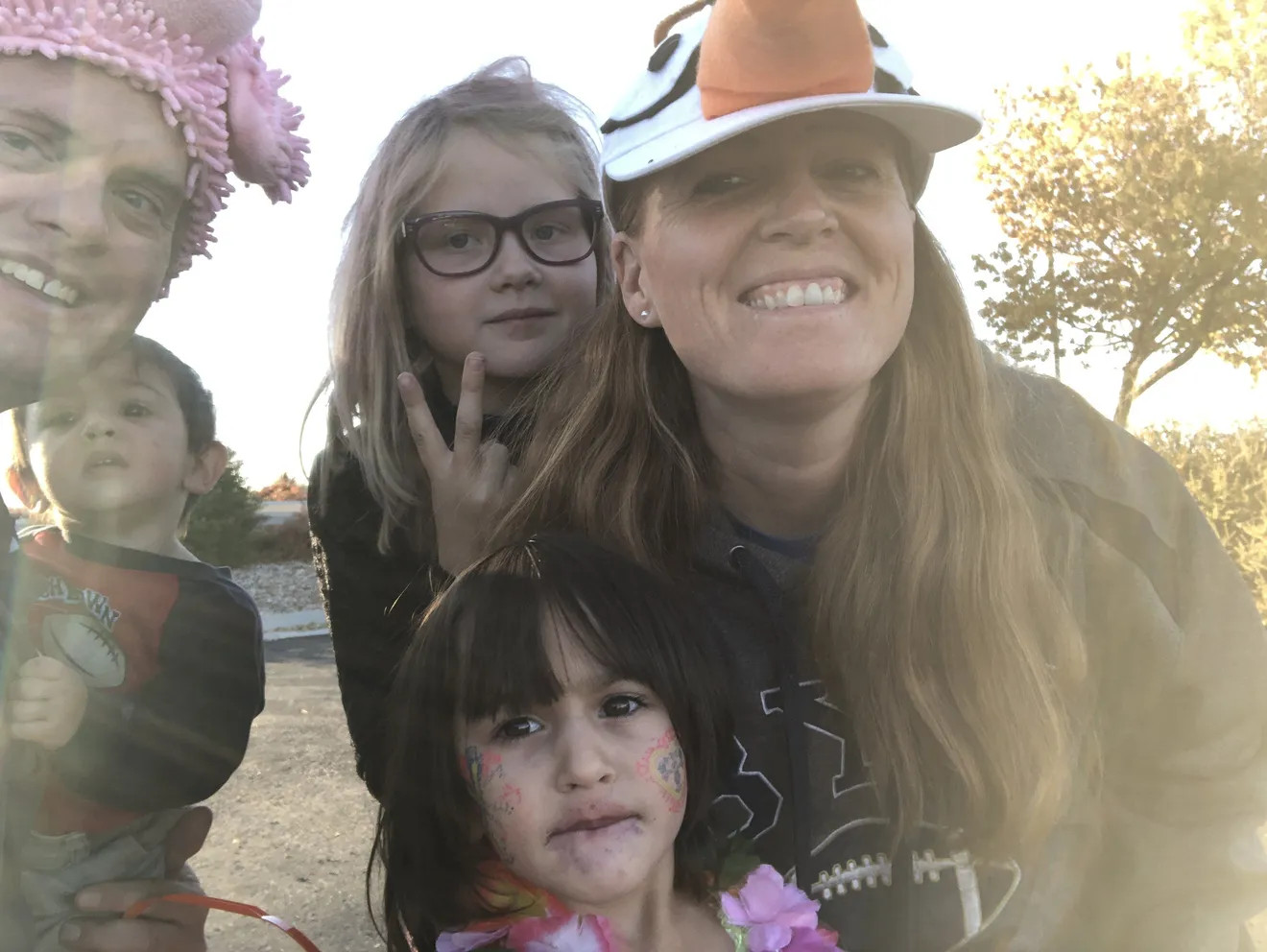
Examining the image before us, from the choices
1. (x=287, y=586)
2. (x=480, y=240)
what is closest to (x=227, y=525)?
(x=480, y=240)

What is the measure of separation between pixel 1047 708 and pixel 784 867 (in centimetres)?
50

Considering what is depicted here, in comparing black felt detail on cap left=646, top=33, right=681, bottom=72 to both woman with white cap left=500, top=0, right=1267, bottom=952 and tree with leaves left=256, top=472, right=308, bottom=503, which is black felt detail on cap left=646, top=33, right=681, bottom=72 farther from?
tree with leaves left=256, top=472, right=308, bottom=503

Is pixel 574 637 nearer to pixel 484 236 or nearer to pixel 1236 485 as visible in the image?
pixel 484 236

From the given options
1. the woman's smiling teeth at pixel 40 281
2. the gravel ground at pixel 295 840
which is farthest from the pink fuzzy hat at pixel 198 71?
the gravel ground at pixel 295 840

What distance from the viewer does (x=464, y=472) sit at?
2.17 meters

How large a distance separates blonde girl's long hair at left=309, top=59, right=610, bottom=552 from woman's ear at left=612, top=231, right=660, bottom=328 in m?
0.54

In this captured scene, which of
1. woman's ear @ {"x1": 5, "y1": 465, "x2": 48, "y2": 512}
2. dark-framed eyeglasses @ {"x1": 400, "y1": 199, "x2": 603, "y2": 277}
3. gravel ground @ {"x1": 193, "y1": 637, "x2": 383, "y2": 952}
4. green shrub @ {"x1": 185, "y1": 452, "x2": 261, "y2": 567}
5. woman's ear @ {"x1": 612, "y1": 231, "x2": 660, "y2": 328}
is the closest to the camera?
woman's ear @ {"x1": 5, "y1": 465, "x2": 48, "y2": 512}

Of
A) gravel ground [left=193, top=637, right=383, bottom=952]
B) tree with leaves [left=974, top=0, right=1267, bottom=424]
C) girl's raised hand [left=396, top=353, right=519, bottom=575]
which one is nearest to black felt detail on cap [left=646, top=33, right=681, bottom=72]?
girl's raised hand [left=396, top=353, right=519, bottom=575]

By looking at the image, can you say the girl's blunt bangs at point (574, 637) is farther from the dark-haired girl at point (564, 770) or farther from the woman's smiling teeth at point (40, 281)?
the woman's smiling teeth at point (40, 281)

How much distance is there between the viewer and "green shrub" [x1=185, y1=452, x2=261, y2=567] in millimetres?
3236

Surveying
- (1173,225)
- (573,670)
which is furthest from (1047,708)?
(1173,225)

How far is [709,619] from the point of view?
1.90 meters

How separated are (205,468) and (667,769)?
818 mm

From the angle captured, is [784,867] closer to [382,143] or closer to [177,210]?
[177,210]
